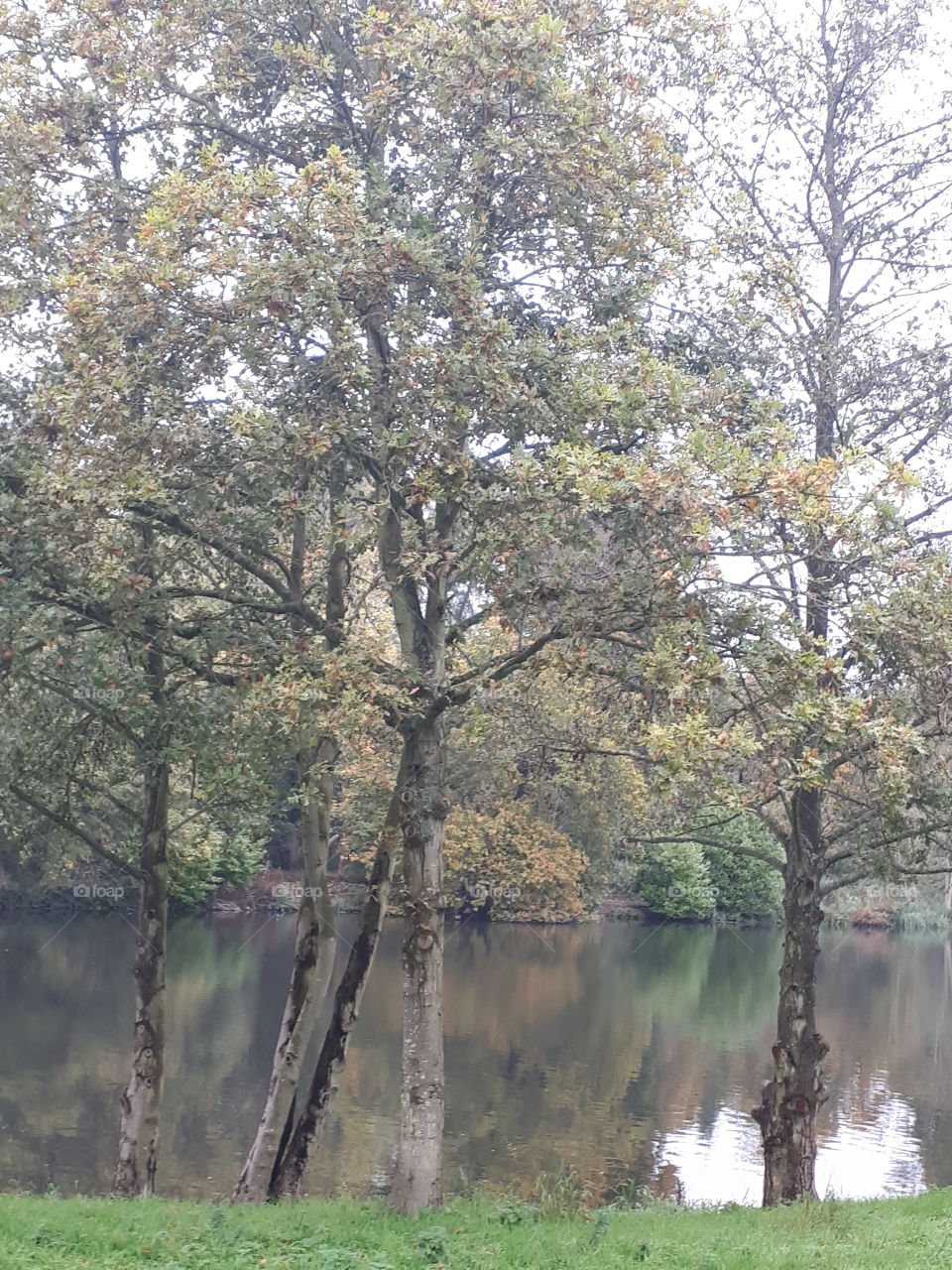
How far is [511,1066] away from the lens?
84.9 feet

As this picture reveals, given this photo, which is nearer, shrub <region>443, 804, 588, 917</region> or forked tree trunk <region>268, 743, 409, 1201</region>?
forked tree trunk <region>268, 743, 409, 1201</region>

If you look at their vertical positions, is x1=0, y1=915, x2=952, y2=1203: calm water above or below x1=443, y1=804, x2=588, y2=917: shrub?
below

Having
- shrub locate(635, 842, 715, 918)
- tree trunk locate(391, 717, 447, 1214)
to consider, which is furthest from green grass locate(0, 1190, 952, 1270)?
shrub locate(635, 842, 715, 918)

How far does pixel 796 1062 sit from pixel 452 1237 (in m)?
4.77

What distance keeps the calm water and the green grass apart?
4371 millimetres

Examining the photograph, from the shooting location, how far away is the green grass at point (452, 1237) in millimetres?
8672

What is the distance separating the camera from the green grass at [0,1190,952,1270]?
8.67 m

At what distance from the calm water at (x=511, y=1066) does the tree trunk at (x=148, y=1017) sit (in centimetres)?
272

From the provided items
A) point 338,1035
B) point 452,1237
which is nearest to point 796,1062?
point 338,1035

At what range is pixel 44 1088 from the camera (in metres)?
21.3

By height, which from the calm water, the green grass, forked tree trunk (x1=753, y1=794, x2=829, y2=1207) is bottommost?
the calm water

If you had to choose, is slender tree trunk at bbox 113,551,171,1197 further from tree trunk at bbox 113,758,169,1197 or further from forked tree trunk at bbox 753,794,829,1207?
forked tree trunk at bbox 753,794,829,1207

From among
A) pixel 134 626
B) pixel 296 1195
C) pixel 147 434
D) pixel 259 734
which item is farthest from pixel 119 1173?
pixel 147 434

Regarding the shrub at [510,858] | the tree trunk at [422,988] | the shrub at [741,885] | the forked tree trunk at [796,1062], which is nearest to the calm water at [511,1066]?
the forked tree trunk at [796,1062]
